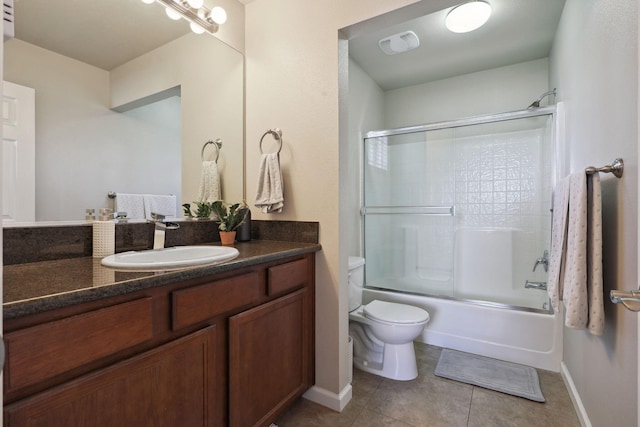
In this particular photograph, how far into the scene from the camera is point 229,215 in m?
1.77

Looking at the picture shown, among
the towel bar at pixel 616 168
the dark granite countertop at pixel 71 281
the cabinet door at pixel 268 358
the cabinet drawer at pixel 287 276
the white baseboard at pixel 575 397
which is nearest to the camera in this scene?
the dark granite countertop at pixel 71 281

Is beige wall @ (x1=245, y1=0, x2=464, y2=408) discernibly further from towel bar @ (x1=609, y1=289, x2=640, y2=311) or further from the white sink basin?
towel bar @ (x1=609, y1=289, x2=640, y2=311)

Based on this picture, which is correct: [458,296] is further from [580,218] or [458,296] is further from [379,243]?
[580,218]

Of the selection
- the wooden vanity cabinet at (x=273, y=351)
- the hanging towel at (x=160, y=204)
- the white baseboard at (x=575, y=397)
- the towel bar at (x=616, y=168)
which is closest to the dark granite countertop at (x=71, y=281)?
the wooden vanity cabinet at (x=273, y=351)

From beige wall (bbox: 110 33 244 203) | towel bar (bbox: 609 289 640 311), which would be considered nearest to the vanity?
beige wall (bbox: 110 33 244 203)

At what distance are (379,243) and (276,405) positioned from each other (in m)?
1.83

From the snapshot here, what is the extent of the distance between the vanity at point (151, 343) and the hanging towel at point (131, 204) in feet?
1.00

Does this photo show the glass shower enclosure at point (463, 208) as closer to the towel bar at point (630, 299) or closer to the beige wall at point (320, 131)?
the beige wall at point (320, 131)

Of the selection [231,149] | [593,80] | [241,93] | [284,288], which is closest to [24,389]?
[284,288]

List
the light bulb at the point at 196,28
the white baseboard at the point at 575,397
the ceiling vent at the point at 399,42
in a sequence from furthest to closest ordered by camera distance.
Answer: the ceiling vent at the point at 399,42 < the light bulb at the point at 196,28 < the white baseboard at the point at 575,397

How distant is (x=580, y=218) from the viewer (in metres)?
1.28

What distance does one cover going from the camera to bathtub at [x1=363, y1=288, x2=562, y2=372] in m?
2.09

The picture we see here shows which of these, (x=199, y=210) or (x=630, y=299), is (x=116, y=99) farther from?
(x=630, y=299)

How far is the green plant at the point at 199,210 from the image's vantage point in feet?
5.69
